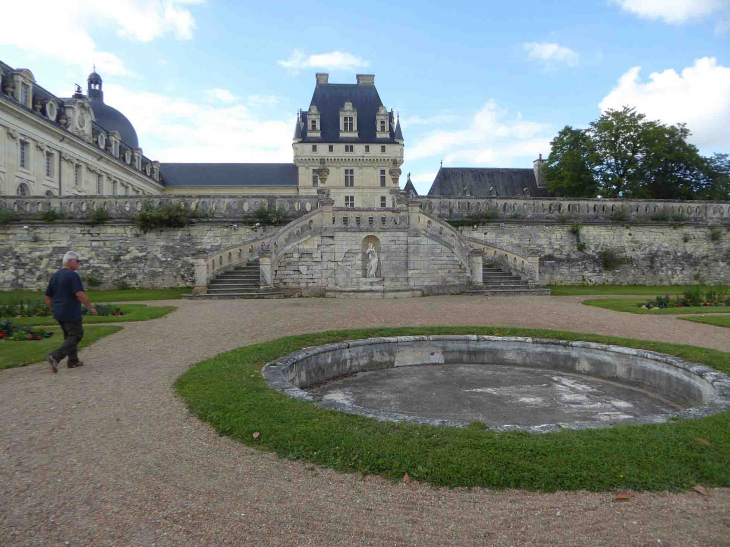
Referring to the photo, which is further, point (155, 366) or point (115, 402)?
point (155, 366)

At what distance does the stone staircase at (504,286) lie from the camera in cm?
1775

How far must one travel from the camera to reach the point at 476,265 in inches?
702

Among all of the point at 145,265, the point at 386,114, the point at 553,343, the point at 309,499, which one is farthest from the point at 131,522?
the point at 386,114

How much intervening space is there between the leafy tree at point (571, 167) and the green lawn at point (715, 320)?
25797 mm

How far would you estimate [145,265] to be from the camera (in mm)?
21359

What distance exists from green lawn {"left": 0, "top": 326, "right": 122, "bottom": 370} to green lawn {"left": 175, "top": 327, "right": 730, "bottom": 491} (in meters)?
4.09

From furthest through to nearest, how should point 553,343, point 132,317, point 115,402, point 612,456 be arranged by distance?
point 132,317 → point 553,343 → point 115,402 → point 612,456

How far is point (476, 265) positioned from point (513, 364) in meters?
9.86

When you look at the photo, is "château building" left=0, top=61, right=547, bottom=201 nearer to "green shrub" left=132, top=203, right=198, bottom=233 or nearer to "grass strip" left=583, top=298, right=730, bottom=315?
"green shrub" left=132, top=203, right=198, bottom=233

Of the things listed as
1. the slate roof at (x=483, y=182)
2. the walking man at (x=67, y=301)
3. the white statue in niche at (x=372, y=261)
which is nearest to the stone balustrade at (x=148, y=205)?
the white statue in niche at (x=372, y=261)

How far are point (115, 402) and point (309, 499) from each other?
11.1 feet

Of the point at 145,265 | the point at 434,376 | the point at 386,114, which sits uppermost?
the point at 386,114

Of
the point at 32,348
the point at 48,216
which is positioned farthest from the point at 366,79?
the point at 32,348

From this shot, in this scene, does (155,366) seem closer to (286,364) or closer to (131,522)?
(286,364)
